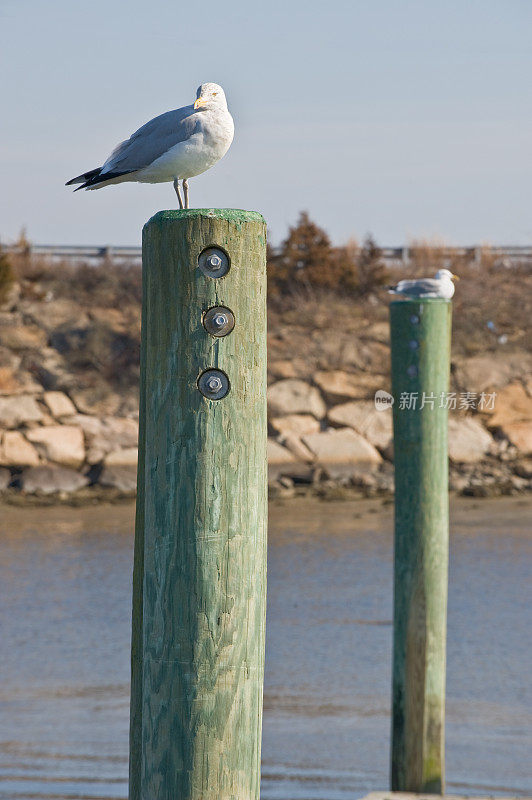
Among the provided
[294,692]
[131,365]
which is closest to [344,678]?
[294,692]

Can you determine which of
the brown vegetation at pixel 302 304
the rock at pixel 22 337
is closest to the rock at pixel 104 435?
the brown vegetation at pixel 302 304

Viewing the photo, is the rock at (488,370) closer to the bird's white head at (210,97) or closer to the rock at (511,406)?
the rock at (511,406)

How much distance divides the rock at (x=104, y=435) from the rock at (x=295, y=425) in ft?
9.91

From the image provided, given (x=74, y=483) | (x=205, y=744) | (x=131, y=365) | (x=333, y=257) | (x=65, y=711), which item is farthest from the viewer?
(x=333, y=257)

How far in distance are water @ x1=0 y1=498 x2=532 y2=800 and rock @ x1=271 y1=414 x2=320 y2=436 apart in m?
2.94

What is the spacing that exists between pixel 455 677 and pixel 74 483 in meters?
13.6

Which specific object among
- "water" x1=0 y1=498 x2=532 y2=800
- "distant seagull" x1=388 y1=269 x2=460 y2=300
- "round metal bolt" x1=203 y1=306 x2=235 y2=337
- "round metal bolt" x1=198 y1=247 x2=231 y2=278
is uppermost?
"distant seagull" x1=388 y1=269 x2=460 y2=300

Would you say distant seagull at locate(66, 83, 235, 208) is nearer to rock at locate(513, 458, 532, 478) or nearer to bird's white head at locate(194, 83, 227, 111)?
bird's white head at locate(194, 83, 227, 111)

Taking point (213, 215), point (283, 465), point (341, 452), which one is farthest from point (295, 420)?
point (213, 215)

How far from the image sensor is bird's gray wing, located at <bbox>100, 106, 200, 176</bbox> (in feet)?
13.3

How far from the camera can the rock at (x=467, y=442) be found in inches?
989

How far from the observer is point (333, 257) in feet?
103

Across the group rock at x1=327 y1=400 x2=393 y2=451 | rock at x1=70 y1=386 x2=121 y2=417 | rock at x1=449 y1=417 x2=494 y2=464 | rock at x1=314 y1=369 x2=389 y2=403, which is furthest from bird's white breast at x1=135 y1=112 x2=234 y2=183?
rock at x1=314 y1=369 x2=389 y2=403

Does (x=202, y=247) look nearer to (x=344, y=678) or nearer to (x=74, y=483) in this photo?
(x=344, y=678)
